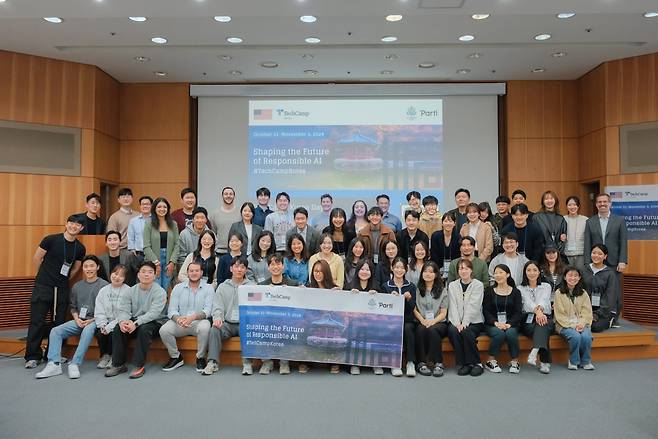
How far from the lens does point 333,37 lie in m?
6.64

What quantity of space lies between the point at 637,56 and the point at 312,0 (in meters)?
5.20

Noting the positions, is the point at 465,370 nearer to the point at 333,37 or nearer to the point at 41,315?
the point at 41,315

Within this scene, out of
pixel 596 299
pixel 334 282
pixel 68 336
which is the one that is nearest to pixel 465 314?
pixel 334 282

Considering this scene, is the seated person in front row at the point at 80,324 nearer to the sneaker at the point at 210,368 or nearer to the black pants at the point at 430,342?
the sneaker at the point at 210,368

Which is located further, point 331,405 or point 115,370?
point 115,370

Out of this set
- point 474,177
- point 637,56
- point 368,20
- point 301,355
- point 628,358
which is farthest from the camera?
point 474,177

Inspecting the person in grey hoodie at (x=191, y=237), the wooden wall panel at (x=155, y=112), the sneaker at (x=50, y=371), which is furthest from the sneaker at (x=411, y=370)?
the wooden wall panel at (x=155, y=112)

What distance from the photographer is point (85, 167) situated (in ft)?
25.1

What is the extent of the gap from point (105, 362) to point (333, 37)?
4.88m

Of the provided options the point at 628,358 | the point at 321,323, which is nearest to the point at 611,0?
the point at 628,358

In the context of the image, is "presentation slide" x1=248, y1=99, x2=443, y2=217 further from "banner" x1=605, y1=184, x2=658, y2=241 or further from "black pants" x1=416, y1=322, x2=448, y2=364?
"black pants" x1=416, y1=322, x2=448, y2=364

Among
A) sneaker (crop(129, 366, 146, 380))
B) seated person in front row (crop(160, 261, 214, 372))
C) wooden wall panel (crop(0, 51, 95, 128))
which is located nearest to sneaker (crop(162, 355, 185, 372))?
seated person in front row (crop(160, 261, 214, 372))

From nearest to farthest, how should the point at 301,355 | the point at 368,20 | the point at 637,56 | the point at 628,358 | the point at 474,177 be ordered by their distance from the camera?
the point at 301,355 < the point at 628,358 < the point at 368,20 < the point at 637,56 < the point at 474,177

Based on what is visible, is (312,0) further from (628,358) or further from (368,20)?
(628,358)
